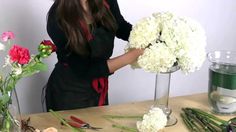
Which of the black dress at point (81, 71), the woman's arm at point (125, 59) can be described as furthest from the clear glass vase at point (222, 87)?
the black dress at point (81, 71)

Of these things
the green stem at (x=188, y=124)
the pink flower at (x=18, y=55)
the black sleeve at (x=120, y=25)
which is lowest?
the green stem at (x=188, y=124)

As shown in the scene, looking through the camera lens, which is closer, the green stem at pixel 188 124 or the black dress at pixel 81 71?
the green stem at pixel 188 124

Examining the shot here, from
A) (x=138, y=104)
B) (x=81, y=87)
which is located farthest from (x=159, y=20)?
(x=81, y=87)

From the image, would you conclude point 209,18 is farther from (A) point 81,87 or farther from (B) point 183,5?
(A) point 81,87

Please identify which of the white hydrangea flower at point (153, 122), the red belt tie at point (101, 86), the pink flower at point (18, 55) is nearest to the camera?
the pink flower at point (18, 55)

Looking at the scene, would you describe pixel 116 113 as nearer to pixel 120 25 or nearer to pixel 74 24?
pixel 74 24

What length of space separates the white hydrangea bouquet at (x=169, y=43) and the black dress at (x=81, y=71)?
40 cm

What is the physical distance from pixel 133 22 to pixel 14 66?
138 cm

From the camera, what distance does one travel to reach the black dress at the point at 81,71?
1596 mm

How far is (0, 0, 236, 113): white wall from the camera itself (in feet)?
6.57

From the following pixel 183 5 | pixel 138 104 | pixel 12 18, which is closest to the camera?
pixel 138 104

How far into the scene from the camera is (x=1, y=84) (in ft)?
3.41

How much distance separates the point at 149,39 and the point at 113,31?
0.59m

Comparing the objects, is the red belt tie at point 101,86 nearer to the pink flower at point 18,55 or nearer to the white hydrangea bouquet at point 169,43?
the white hydrangea bouquet at point 169,43
